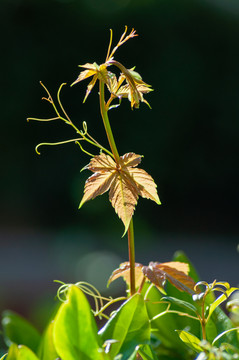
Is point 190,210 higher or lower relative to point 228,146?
lower

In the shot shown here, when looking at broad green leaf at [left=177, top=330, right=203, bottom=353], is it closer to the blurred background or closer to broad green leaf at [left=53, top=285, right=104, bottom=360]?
broad green leaf at [left=53, top=285, right=104, bottom=360]

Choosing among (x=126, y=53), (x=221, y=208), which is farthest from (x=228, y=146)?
(x=126, y=53)

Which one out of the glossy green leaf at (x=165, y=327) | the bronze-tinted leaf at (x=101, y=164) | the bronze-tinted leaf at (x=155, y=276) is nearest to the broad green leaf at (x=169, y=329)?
the glossy green leaf at (x=165, y=327)

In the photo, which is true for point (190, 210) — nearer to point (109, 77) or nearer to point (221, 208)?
point (221, 208)

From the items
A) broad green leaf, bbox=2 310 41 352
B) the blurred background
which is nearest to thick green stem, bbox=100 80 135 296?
broad green leaf, bbox=2 310 41 352

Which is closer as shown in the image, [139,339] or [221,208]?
[139,339]

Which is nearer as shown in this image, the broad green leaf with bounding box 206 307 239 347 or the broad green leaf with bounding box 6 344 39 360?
the broad green leaf with bounding box 6 344 39 360

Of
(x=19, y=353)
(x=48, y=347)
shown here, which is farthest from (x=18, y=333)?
(x=19, y=353)
